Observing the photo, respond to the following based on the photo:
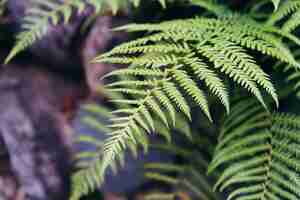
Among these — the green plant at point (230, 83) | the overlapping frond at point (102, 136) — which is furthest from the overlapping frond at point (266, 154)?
the overlapping frond at point (102, 136)

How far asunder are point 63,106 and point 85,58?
38 centimetres

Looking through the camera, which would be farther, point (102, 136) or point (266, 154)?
point (102, 136)

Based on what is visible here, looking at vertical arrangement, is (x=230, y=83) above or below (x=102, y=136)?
above

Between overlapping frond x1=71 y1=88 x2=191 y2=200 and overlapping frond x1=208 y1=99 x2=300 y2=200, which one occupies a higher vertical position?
overlapping frond x1=208 y1=99 x2=300 y2=200

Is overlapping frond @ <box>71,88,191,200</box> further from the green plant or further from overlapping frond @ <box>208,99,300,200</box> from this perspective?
overlapping frond @ <box>208,99,300,200</box>

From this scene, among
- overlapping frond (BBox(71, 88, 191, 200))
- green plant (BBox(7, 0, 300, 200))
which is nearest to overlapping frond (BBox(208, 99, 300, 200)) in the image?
green plant (BBox(7, 0, 300, 200))

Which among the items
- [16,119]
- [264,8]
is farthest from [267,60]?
[16,119]

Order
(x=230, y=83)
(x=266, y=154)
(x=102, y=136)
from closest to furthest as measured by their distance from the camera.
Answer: (x=266, y=154) → (x=230, y=83) → (x=102, y=136)

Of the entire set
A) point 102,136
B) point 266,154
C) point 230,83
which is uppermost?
point 230,83

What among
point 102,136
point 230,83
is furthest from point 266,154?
point 102,136

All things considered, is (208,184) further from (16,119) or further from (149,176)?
(16,119)

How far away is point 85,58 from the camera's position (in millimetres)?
2244

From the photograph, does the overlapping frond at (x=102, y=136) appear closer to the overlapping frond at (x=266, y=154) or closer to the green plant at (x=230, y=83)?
the green plant at (x=230, y=83)

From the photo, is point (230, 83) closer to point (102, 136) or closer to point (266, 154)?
point (266, 154)
